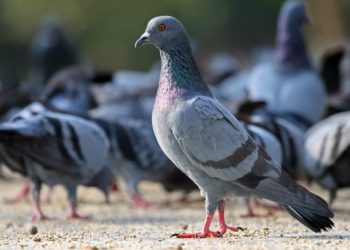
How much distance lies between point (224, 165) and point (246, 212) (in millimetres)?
3180

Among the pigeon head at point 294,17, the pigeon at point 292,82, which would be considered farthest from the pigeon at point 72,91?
the pigeon head at point 294,17

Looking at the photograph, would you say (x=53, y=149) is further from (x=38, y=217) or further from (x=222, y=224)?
(x=222, y=224)

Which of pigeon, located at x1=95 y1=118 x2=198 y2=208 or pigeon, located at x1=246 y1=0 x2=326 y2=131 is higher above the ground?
pigeon, located at x1=246 y1=0 x2=326 y2=131

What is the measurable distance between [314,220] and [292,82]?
22.5 ft

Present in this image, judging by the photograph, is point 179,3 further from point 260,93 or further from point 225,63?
point 260,93

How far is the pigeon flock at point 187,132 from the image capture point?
25.2ft

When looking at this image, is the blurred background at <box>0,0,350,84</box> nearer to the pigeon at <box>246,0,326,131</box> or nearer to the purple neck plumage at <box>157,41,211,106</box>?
the pigeon at <box>246,0,326,131</box>

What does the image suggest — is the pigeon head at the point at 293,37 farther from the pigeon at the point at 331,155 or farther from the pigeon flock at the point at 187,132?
the pigeon at the point at 331,155

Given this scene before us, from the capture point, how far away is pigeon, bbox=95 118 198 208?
12.3 metres

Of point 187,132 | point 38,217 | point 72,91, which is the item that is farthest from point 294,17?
point 187,132

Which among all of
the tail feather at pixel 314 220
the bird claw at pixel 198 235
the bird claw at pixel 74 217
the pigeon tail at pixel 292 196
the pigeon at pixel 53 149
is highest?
the pigeon at pixel 53 149

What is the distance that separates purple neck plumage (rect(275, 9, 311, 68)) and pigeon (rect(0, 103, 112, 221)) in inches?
187

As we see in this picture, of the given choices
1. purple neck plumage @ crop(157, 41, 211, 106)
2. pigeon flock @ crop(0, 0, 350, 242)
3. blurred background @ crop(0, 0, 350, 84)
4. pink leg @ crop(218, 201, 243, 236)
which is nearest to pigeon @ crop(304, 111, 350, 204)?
pigeon flock @ crop(0, 0, 350, 242)

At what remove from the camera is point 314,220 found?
24.7 ft
